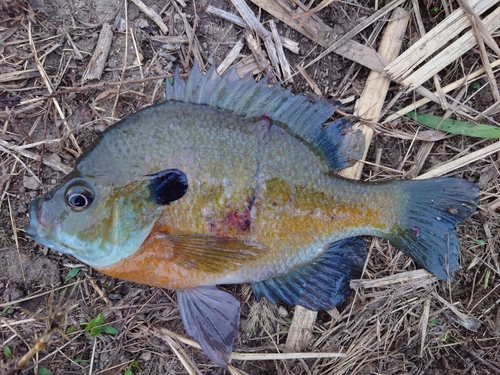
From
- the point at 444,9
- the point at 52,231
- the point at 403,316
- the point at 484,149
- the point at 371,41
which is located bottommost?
the point at 403,316

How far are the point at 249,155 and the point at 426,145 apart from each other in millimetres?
1437

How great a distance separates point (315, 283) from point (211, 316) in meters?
0.72

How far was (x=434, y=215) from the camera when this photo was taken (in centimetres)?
268

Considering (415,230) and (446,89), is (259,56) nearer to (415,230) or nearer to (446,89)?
(446,89)

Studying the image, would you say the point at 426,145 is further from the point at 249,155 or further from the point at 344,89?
the point at 249,155

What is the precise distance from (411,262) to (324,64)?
1.59 metres

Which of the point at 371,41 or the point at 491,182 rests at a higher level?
the point at 371,41

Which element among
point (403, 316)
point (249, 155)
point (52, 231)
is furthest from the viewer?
point (403, 316)

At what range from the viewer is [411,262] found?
9.82 feet

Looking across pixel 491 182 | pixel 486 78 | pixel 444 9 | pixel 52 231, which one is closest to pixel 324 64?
pixel 444 9

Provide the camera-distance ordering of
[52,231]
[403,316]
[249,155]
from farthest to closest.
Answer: [403,316] → [249,155] → [52,231]

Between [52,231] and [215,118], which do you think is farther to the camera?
[215,118]

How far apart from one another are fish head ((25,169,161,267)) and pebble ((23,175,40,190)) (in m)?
0.60

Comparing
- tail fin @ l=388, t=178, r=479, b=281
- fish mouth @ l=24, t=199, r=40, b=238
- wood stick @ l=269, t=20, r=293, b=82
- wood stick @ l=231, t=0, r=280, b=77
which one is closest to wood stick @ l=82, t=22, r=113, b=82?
wood stick @ l=231, t=0, r=280, b=77
